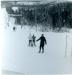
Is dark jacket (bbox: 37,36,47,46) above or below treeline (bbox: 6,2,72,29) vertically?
below

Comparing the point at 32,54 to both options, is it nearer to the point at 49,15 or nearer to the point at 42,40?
the point at 42,40

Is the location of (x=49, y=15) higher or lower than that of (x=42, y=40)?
higher

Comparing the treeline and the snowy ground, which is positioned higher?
the treeline

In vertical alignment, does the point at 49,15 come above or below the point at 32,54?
above

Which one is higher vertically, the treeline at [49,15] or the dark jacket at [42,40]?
the treeline at [49,15]

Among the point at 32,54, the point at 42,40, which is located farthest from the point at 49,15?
the point at 32,54

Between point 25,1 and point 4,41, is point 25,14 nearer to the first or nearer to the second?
point 25,1

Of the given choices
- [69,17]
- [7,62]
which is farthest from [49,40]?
[7,62]

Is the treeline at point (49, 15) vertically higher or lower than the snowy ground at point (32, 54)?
higher
